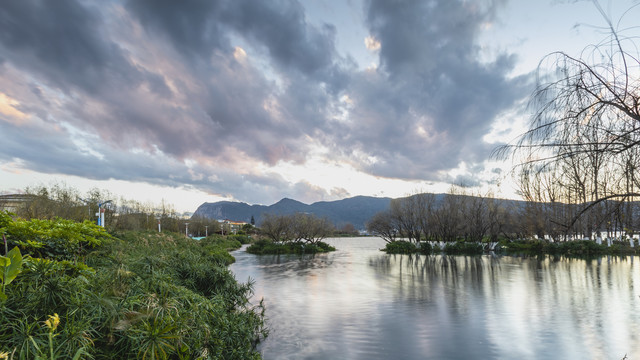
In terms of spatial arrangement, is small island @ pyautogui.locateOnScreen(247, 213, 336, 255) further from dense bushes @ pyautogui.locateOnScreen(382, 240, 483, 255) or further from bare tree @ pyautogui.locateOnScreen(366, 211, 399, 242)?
dense bushes @ pyautogui.locateOnScreen(382, 240, 483, 255)

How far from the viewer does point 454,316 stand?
10641mm

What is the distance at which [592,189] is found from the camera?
4.11 metres

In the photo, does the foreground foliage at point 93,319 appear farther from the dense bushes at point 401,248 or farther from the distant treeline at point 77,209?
the dense bushes at point 401,248

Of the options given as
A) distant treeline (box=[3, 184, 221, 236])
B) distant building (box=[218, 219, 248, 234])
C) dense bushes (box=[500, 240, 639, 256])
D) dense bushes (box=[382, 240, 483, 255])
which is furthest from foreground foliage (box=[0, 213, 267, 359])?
distant building (box=[218, 219, 248, 234])

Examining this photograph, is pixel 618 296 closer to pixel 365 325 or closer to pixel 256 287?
pixel 365 325

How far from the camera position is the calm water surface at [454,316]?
786cm

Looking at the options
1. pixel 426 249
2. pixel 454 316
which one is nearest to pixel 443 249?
pixel 426 249

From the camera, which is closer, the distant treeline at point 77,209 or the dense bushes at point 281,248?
the distant treeline at point 77,209

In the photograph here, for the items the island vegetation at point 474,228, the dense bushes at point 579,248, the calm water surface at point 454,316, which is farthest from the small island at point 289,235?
the dense bushes at point 579,248

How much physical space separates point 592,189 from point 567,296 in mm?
12672

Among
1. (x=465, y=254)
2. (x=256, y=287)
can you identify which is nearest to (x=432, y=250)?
(x=465, y=254)

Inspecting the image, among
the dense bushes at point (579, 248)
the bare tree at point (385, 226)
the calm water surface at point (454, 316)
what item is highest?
the bare tree at point (385, 226)

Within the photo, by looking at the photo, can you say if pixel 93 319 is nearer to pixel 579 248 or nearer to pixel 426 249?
pixel 426 249

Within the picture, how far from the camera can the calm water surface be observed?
7.86 metres
